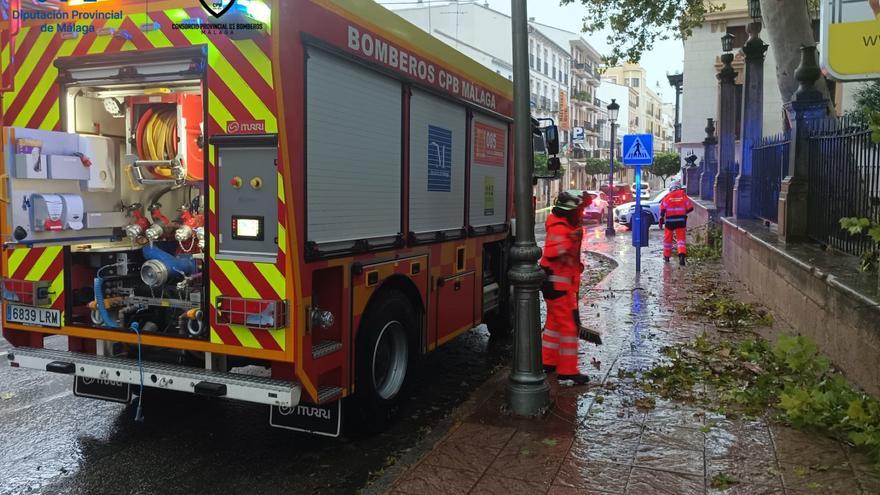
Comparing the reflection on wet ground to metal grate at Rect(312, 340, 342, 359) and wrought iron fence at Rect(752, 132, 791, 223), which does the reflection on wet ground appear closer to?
metal grate at Rect(312, 340, 342, 359)

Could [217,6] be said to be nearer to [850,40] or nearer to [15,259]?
[15,259]

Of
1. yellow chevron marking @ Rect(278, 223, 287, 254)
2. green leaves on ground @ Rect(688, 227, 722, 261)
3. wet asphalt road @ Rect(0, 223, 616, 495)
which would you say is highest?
yellow chevron marking @ Rect(278, 223, 287, 254)

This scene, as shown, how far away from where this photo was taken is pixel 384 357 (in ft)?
17.7

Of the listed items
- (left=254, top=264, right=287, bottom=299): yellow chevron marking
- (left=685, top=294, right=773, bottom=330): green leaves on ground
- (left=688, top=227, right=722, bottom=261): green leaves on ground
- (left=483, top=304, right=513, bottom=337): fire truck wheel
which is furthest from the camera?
(left=688, top=227, right=722, bottom=261): green leaves on ground

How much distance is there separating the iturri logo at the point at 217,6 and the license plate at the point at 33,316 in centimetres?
234

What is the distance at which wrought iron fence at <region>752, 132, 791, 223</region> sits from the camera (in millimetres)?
10820

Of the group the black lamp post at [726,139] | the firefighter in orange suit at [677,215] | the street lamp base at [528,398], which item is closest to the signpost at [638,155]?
the firefighter in orange suit at [677,215]

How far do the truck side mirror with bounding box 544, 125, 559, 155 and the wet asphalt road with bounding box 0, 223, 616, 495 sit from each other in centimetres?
335

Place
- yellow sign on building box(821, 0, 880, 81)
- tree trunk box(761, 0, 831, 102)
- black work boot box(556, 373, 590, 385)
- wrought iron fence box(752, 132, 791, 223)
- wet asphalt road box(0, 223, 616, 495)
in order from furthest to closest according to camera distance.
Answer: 1. tree trunk box(761, 0, 831, 102)
2. wrought iron fence box(752, 132, 791, 223)
3. black work boot box(556, 373, 590, 385)
4. wet asphalt road box(0, 223, 616, 495)
5. yellow sign on building box(821, 0, 880, 81)

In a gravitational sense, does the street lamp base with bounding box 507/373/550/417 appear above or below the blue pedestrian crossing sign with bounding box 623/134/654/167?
below

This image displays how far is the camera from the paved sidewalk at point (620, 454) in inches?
155

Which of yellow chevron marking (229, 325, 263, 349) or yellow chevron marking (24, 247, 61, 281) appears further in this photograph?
yellow chevron marking (24, 247, 61, 281)

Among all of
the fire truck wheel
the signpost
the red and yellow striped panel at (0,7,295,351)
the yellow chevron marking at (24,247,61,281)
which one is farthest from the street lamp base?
the signpost

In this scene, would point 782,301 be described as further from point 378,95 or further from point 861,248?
point 378,95
